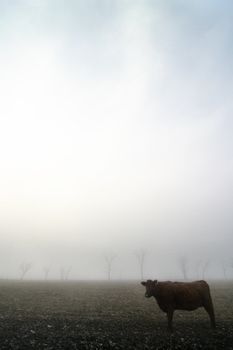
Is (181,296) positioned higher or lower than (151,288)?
lower

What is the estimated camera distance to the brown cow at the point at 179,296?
63.9ft

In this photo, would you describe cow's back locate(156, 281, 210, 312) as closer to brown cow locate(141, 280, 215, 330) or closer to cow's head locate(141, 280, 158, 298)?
brown cow locate(141, 280, 215, 330)

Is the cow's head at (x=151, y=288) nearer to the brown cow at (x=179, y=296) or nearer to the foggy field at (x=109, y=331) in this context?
the brown cow at (x=179, y=296)

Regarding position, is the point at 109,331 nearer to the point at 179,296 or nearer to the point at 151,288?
the point at 151,288

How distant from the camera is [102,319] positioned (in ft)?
72.0

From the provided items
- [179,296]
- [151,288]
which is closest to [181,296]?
[179,296]

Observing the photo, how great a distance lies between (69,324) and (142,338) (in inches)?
248

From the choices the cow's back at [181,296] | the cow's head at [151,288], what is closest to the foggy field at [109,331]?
the cow's back at [181,296]

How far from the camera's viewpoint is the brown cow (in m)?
19.5

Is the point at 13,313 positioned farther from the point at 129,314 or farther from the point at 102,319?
the point at 129,314

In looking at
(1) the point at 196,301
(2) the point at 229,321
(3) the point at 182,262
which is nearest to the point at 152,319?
(1) the point at 196,301

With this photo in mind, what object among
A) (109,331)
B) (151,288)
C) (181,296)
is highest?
(151,288)

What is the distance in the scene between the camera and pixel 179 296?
64.4 ft

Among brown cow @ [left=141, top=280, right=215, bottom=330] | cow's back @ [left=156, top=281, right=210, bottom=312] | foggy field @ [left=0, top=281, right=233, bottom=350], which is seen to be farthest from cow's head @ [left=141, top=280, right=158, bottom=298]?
foggy field @ [left=0, top=281, right=233, bottom=350]
